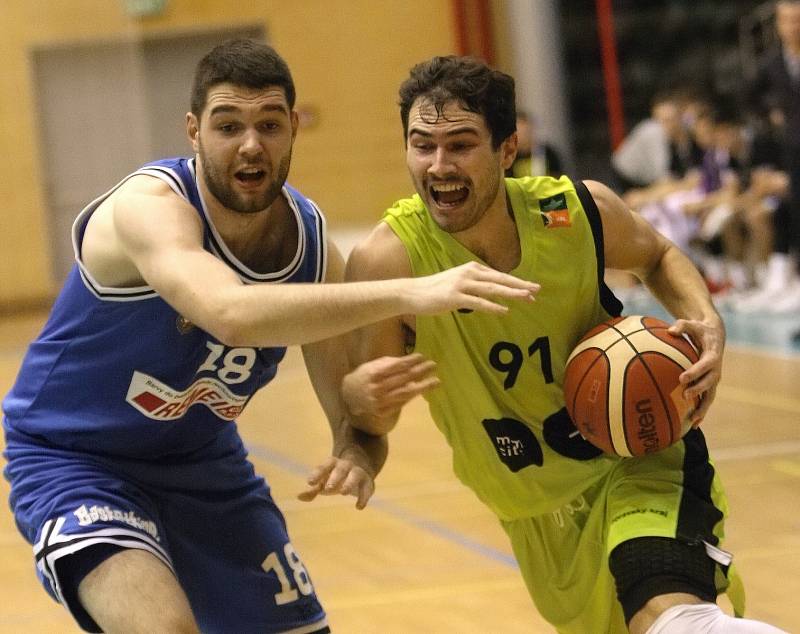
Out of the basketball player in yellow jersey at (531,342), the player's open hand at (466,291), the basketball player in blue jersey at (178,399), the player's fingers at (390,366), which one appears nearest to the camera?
the player's open hand at (466,291)

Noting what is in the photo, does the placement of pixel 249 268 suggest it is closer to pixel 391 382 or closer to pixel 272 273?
pixel 272 273

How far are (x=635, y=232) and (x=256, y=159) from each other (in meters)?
1.08

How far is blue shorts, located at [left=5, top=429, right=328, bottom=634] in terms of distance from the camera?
343 centimetres

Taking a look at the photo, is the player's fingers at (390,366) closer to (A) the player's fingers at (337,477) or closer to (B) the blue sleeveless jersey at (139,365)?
(A) the player's fingers at (337,477)

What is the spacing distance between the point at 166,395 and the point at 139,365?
10 centimetres

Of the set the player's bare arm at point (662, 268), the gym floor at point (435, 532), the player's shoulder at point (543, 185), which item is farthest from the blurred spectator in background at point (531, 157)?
the player's shoulder at point (543, 185)

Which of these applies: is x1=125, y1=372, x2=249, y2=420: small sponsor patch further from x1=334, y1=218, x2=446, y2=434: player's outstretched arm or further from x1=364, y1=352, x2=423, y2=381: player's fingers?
x1=364, y1=352, x2=423, y2=381: player's fingers

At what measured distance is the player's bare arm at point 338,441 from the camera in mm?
3391

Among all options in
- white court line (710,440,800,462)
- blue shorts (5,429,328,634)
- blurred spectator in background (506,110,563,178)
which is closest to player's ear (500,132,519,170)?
blue shorts (5,429,328,634)

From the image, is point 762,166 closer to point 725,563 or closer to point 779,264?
point 779,264

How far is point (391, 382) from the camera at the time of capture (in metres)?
3.21

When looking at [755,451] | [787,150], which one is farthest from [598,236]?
[787,150]

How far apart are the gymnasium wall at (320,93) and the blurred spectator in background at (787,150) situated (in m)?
7.30

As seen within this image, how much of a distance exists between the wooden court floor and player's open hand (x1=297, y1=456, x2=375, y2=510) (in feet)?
5.04
